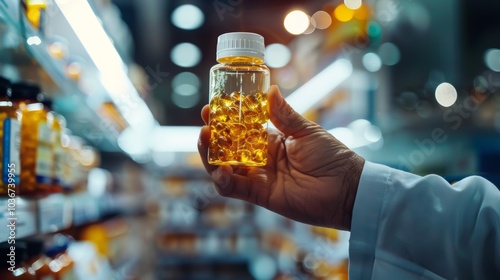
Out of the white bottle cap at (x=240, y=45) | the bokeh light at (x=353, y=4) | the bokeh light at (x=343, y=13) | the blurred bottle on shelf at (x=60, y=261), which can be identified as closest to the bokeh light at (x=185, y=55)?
the bokeh light at (x=343, y=13)

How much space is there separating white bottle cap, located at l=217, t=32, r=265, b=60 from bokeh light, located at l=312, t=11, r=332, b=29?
118 inches

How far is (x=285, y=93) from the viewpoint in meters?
5.40

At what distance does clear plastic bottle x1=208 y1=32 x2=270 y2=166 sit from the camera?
1.13 m

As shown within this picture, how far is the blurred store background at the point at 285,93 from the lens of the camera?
5.26 feet

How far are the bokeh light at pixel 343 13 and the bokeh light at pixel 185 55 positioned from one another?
5.75m

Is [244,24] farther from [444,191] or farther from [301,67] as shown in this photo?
[444,191]

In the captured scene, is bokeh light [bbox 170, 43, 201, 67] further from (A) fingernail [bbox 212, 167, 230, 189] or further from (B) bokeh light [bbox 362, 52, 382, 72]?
(A) fingernail [bbox 212, 167, 230, 189]

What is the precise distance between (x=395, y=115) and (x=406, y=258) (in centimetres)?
216

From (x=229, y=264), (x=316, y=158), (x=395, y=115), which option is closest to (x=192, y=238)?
(x=229, y=264)

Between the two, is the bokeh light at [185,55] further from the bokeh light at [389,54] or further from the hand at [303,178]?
the hand at [303,178]

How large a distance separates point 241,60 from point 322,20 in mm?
3346

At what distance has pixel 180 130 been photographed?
8.21 meters

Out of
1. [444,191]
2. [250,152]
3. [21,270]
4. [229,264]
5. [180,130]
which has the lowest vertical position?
[229,264]

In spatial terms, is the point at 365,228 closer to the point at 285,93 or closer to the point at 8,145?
the point at 8,145
